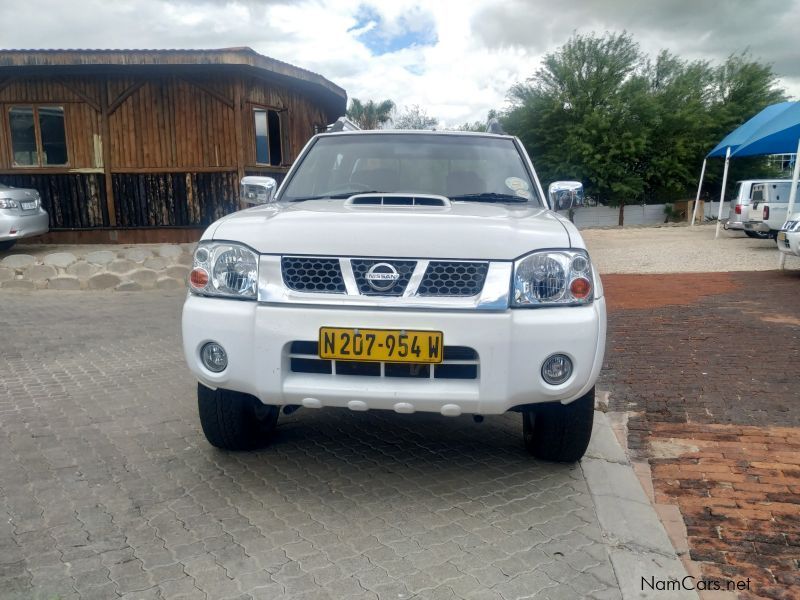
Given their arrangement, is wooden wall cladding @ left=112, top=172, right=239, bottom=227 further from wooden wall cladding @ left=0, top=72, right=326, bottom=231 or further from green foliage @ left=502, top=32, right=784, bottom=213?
green foliage @ left=502, top=32, right=784, bottom=213

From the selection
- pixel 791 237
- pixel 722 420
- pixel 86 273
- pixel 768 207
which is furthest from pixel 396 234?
pixel 768 207

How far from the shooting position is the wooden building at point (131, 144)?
13.5 m

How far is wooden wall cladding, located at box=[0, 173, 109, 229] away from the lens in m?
13.8

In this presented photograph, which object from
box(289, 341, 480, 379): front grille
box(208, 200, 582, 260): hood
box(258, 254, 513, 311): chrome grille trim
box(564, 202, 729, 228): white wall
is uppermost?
box(208, 200, 582, 260): hood

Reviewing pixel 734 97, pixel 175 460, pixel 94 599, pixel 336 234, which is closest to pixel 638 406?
pixel 336 234

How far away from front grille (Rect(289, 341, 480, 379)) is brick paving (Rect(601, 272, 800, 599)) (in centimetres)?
119

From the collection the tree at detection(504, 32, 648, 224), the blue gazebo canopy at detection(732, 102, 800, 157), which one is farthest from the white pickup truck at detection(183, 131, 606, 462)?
the tree at detection(504, 32, 648, 224)

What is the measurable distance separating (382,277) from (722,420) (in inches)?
105

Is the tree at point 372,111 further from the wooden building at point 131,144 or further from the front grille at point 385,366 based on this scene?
the front grille at point 385,366

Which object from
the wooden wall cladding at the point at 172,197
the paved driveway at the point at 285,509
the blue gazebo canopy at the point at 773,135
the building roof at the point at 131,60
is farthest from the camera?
the blue gazebo canopy at the point at 773,135

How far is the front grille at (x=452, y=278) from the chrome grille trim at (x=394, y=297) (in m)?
0.02

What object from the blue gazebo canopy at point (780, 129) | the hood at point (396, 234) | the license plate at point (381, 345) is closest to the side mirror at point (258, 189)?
the hood at point (396, 234)

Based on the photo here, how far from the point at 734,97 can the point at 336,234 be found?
37637mm

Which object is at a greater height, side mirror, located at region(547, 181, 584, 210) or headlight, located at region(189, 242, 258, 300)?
side mirror, located at region(547, 181, 584, 210)
